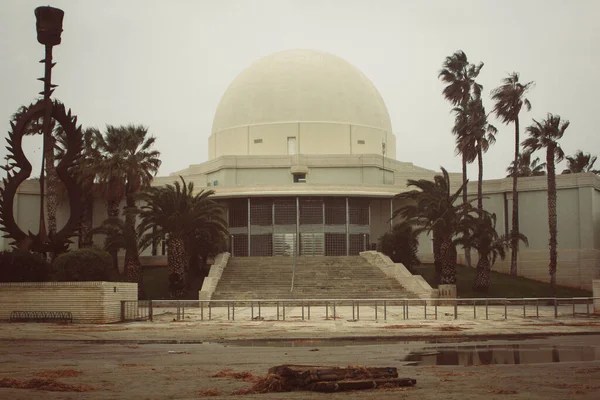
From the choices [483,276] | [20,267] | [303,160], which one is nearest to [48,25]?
[20,267]

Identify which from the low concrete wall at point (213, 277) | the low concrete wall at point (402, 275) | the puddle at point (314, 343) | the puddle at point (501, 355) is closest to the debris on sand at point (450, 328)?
the puddle at point (314, 343)

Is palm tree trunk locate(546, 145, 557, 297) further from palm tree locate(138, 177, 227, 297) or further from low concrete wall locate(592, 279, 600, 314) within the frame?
palm tree locate(138, 177, 227, 297)

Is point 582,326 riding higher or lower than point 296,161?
lower

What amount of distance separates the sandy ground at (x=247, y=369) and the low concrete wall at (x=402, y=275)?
1991 cm

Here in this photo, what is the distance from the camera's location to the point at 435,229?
42.1 meters

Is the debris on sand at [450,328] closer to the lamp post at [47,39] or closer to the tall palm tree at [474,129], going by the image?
the lamp post at [47,39]

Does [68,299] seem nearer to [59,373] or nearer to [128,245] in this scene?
[128,245]

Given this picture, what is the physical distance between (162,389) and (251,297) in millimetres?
29025

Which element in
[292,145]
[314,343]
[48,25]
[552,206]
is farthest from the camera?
[292,145]

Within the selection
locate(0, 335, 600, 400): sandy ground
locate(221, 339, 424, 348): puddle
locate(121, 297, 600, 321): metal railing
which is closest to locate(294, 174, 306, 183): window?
locate(121, 297, 600, 321): metal railing

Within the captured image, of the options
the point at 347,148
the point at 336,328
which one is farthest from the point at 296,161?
the point at 336,328

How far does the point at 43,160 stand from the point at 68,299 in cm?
673

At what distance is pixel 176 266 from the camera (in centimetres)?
4116

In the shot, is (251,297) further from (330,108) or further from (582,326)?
(330,108)
